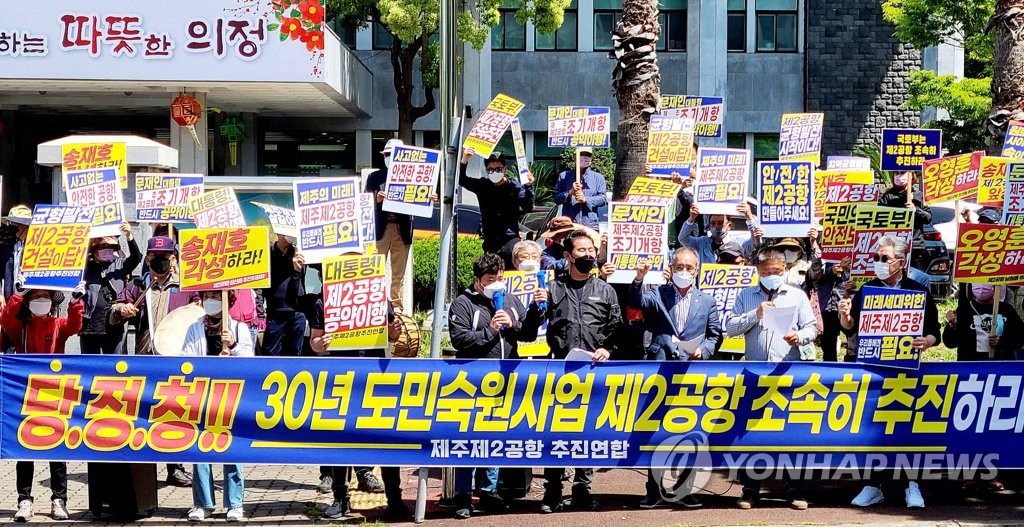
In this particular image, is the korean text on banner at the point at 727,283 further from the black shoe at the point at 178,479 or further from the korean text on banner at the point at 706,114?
the black shoe at the point at 178,479

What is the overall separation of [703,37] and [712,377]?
24276 millimetres

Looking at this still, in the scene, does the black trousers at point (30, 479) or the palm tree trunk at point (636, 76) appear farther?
the palm tree trunk at point (636, 76)

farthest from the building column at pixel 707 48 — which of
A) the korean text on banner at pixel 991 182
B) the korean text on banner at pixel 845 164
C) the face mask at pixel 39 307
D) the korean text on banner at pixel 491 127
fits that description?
the face mask at pixel 39 307

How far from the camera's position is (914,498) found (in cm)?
981

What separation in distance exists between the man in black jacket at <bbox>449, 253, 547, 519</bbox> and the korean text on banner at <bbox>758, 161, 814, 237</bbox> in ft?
8.54

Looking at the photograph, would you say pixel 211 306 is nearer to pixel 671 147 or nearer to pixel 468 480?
pixel 468 480

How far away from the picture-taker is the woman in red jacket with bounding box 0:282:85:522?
32.5 feet

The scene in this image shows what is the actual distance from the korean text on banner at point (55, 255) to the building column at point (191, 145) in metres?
16.3

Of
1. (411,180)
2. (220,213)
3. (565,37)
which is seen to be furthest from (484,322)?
(565,37)

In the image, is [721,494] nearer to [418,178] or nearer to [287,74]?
[418,178]

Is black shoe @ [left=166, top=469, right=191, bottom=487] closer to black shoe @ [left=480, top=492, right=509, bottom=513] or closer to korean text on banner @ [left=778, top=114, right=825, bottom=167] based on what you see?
black shoe @ [left=480, top=492, right=509, bottom=513]

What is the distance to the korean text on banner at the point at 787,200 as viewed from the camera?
1117 cm

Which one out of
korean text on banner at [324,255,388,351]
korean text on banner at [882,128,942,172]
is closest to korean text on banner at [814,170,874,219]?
korean text on banner at [882,128,942,172]

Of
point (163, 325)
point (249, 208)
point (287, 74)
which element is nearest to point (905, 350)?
point (163, 325)
